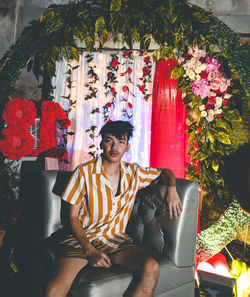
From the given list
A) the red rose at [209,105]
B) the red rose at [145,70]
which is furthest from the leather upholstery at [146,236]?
the red rose at [145,70]

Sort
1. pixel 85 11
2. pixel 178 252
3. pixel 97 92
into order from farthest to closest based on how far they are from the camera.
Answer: pixel 97 92 < pixel 85 11 < pixel 178 252

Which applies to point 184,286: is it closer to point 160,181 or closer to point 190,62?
point 160,181

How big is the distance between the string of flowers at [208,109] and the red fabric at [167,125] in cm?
22

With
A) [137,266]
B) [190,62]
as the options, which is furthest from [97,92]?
[137,266]

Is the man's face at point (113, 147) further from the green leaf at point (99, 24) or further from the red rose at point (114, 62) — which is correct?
the red rose at point (114, 62)

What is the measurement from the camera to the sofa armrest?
165cm

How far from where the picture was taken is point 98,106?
146 inches

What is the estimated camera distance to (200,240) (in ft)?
8.96

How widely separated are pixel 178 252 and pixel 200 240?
1281mm

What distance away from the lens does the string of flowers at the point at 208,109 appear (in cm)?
292

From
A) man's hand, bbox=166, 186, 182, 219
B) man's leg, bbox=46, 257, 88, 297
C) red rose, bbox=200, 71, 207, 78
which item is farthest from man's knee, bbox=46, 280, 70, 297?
red rose, bbox=200, 71, 207, 78

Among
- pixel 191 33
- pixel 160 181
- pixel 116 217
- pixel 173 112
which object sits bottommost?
pixel 116 217

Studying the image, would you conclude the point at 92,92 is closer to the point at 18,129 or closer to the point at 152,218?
the point at 18,129

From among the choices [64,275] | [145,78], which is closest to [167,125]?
[145,78]
